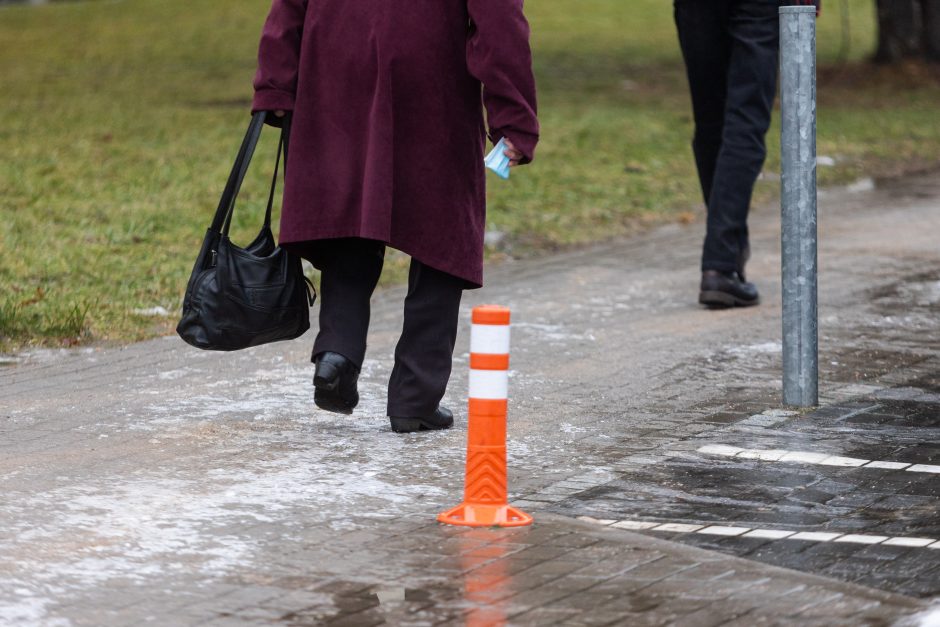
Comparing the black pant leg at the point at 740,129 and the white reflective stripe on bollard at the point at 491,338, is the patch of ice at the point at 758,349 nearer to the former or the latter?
the black pant leg at the point at 740,129

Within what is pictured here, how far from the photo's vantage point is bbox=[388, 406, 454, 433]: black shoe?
211 inches

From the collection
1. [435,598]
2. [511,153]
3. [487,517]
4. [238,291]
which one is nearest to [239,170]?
[238,291]

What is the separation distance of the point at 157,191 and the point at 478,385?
705cm

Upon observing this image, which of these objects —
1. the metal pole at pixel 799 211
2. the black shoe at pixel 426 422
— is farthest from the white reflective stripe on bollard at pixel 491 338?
the metal pole at pixel 799 211

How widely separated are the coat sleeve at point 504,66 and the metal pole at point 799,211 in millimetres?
1120

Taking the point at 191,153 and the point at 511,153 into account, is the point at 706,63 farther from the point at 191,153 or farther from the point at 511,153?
the point at 191,153

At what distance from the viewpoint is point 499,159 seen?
5.05m

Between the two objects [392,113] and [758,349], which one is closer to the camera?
[392,113]

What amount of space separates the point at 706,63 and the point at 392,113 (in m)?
3.03

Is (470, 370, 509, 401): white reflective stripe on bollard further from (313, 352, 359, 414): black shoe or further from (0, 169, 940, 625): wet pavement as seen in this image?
(313, 352, 359, 414): black shoe

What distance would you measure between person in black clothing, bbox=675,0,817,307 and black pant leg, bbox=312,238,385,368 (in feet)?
8.93

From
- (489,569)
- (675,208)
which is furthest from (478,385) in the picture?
(675,208)

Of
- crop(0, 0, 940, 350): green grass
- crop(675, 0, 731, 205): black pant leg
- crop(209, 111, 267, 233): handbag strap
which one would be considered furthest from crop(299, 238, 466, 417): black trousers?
crop(675, 0, 731, 205): black pant leg

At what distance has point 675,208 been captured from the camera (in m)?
11.0
